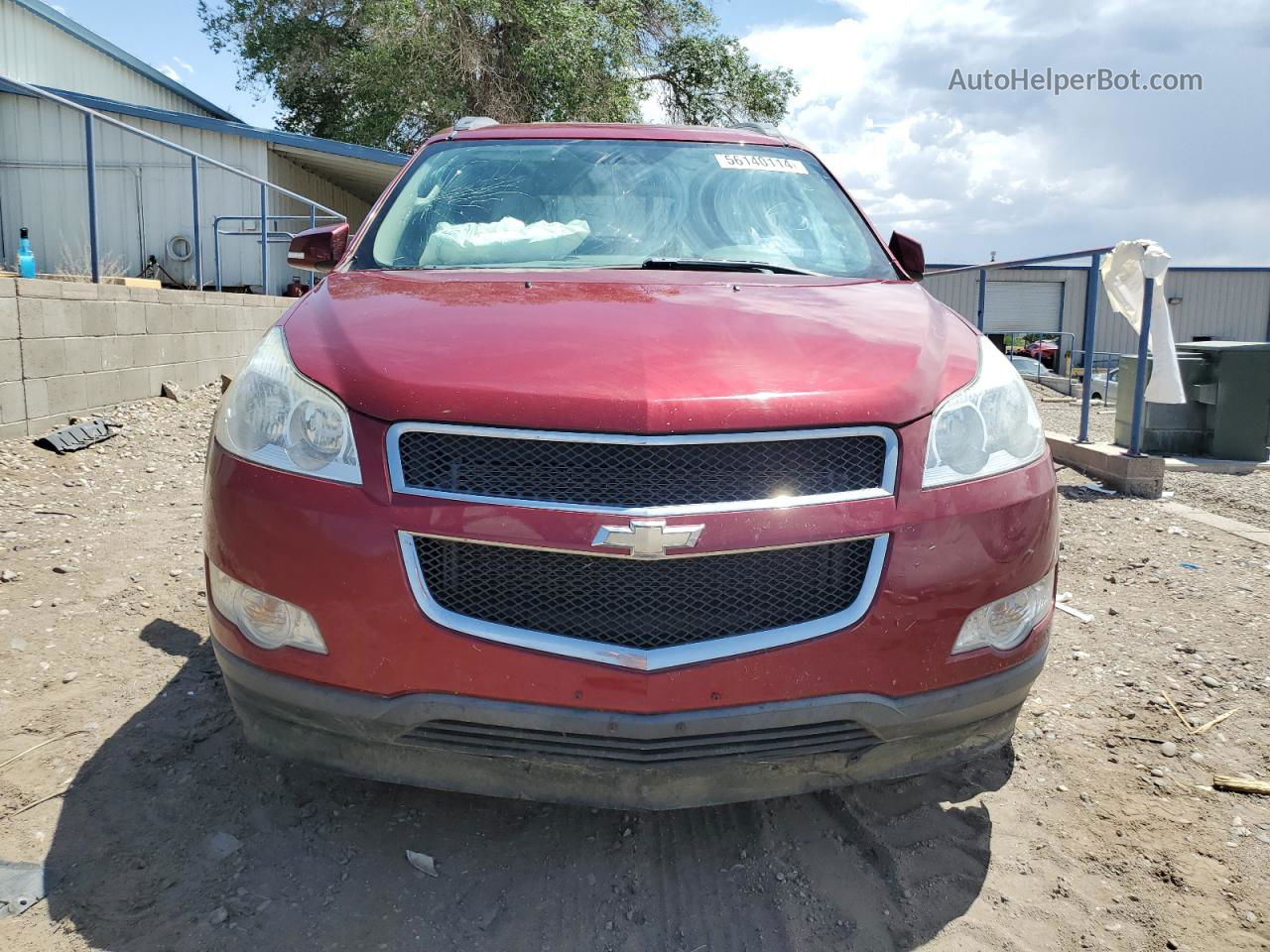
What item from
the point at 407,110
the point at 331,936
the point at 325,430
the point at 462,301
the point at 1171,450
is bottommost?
the point at 331,936

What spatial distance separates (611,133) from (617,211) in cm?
57

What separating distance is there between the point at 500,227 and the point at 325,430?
1305mm

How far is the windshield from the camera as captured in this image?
2828 millimetres

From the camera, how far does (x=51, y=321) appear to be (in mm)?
5973

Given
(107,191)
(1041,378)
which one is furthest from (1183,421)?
(107,191)

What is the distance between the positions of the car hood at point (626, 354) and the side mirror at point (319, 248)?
0.66 metres

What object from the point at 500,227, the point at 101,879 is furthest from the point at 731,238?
the point at 101,879

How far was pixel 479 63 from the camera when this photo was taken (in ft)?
63.1

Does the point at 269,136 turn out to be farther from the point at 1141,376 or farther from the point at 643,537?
the point at 643,537

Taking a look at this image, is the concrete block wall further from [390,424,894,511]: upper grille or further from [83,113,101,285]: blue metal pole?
[390,424,894,511]: upper grille

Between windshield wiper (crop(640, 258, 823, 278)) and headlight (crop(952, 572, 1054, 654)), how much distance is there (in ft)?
3.89

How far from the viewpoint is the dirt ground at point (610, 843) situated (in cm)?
193

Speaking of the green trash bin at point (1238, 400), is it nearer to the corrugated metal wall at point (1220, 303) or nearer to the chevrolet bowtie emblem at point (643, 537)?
the chevrolet bowtie emblem at point (643, 537)

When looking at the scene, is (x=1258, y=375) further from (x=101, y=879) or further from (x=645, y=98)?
(x=645, y=98)
